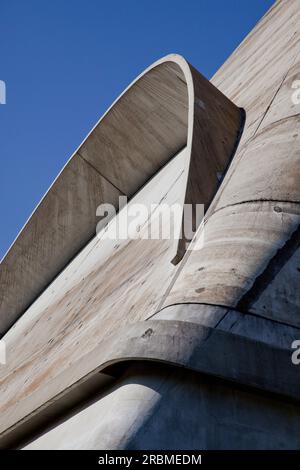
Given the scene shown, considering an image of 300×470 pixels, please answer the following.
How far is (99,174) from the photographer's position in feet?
28.0

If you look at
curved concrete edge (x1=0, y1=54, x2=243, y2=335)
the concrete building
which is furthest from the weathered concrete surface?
curved concrete edge (x1=0, y1=54, x2=243, y2=335)

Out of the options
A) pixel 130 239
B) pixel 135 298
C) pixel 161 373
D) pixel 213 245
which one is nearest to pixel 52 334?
pixel 130 239

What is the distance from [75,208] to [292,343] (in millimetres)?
6165

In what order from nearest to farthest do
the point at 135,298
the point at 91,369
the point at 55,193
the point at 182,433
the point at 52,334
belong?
the point at 182,433
the point at 91,369
the point at 135,298
the point at 52,334
the point at 55,193

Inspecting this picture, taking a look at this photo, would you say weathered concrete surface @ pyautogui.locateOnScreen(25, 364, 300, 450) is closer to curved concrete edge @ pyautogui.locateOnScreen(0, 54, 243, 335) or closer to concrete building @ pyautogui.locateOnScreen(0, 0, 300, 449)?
concrete building @ pyautogui.locateOnScreen(0, 0, 300, 449)

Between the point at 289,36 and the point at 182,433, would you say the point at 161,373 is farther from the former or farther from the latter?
the point at 289,36

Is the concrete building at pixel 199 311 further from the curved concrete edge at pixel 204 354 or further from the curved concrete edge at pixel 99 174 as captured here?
the curved concrete edge at pixel 99 174

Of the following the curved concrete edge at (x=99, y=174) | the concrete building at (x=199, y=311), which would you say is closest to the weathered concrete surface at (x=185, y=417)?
the concrete building at (x=199, y=311)

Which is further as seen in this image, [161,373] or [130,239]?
[130,239]

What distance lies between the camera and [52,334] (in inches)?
231

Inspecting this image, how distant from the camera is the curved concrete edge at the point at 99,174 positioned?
25.3 ft

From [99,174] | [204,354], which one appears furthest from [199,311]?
[99,174]

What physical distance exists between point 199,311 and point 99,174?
5703 millimetres

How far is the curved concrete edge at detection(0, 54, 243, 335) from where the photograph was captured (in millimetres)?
7711
